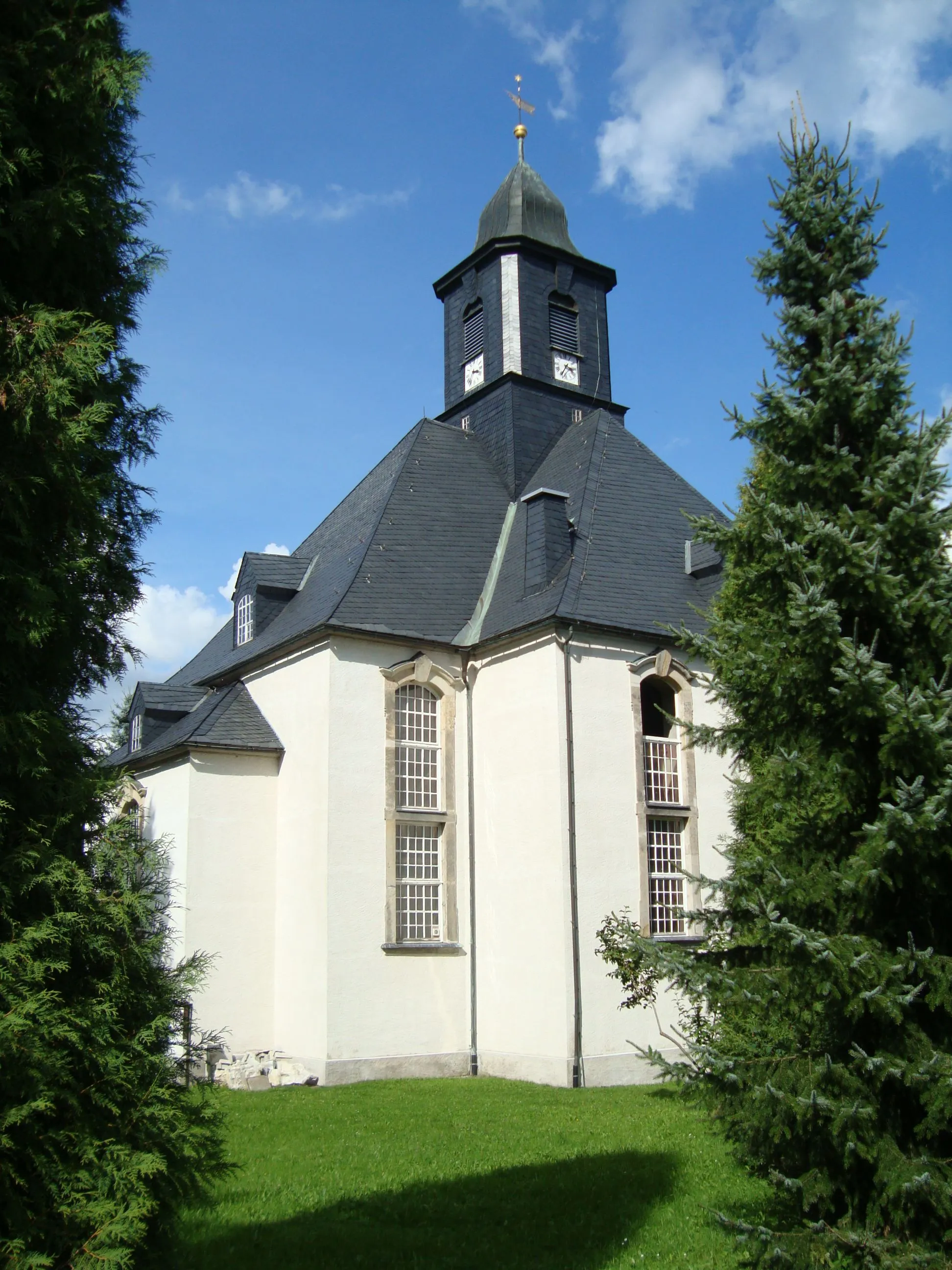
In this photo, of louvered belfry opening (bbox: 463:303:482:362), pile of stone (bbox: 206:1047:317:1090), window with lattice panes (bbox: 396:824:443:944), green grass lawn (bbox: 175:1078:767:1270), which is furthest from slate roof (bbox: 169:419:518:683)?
green grass lawn (bbox: 175:1078:767:1270)

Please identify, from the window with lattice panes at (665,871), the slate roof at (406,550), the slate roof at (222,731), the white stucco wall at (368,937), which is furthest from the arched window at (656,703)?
the slate roof at (222,731)

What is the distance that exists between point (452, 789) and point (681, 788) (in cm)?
374

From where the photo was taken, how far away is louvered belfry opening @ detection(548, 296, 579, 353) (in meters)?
A: 24.3

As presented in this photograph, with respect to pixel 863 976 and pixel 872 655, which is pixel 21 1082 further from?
pixel 872 655

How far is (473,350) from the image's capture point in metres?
24.6

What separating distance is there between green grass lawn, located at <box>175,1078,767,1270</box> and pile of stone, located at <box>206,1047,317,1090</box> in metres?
2.68

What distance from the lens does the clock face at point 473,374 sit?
2428 cm

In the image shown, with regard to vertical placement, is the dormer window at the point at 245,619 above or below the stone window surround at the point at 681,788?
above

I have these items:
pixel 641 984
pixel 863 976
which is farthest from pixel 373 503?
pixel 863 976

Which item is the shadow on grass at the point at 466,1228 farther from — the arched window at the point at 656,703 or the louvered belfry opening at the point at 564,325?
the louvered belfry opening at the point at 564,325

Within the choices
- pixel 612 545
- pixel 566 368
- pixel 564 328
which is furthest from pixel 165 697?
pixel 564 328

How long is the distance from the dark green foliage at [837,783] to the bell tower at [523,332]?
14.6 metres

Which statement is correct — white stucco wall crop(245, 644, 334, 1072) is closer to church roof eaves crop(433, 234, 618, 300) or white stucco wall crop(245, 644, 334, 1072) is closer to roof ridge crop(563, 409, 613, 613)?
roof ridge crop(563, 409, 613, 613)

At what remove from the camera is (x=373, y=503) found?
2139 centimetres
